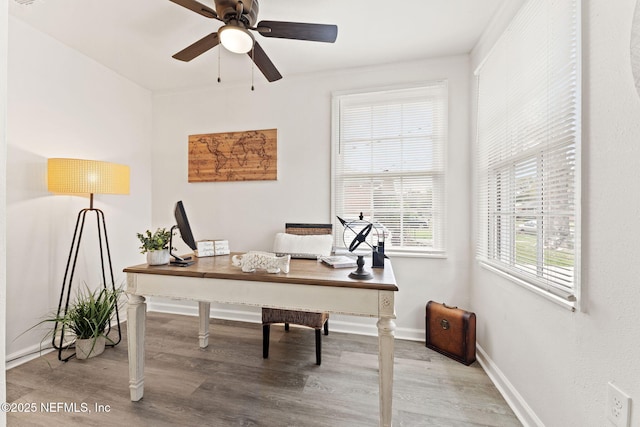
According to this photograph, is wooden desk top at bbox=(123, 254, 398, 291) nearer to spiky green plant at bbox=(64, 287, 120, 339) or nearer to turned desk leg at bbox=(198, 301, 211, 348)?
turned desk leg at bbox=(198, 301, 211, 348)

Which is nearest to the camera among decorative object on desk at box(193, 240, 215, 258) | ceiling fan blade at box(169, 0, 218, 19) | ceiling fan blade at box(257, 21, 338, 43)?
ceiling fan blade at box(169, 0, 218, 19)

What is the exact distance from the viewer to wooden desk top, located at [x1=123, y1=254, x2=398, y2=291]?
1.36 meters

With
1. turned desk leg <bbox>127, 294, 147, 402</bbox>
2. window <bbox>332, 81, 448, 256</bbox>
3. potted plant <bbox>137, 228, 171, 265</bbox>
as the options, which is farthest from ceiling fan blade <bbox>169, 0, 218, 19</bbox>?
turned desk leg <bbox>127, 294, 147, 402</bbox>

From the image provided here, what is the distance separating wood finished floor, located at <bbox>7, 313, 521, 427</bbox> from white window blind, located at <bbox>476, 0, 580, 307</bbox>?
91 cm

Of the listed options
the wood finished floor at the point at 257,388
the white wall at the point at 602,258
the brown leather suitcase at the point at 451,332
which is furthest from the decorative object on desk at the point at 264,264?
the brown leather suitcase at the point at 451,332

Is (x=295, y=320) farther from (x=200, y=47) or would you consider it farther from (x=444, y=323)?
(x=200, y=47)

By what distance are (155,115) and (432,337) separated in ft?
13.3

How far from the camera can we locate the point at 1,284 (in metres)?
0.63

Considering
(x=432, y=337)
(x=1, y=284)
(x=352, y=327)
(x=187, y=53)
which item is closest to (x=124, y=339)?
Result: (x=352, y=327)

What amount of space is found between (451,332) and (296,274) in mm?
1564

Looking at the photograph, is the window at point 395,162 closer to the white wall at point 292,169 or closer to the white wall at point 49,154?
the white wall at point 292,169

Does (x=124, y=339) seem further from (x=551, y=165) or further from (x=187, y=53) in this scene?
(x=551, y=165)

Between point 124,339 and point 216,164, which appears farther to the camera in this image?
point 216,164

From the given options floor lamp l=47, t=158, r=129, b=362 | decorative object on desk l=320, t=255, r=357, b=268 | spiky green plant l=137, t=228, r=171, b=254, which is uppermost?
floor lamp l=47, t=158, r=129, b=362
